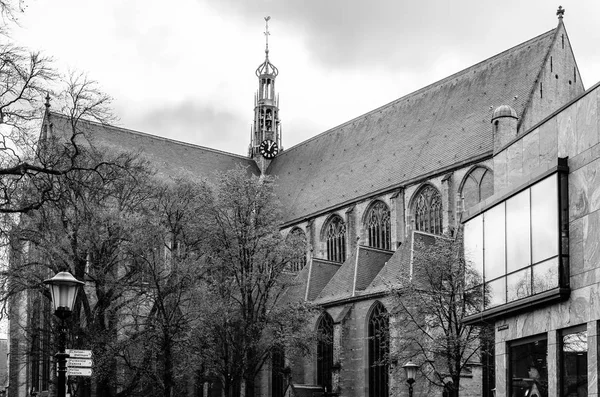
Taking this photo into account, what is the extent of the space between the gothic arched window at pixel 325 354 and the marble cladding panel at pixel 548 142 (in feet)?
84.1

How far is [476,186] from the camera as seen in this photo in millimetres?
41406

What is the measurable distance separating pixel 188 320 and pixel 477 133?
18.3 m

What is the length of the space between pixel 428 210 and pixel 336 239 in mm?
8004

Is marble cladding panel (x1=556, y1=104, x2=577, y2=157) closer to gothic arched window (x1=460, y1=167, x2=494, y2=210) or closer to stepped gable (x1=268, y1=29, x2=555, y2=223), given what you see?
gothic arched window (x1=460, y1=167, x2=494, y2=210)

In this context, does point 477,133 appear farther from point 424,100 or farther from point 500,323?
point 500,323

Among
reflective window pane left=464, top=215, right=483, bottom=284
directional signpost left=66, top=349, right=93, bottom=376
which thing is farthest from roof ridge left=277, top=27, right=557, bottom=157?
directional signpost left=66, top=349, right=93, bottom=376

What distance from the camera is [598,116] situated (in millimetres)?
16047

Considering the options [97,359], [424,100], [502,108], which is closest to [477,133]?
[502,108]

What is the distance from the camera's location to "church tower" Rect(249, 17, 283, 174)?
6531 cm

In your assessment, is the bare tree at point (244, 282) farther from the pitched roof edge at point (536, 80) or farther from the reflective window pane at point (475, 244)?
the reflective window pane at point (475, 244)

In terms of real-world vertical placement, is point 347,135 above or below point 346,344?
above

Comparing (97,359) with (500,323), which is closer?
(500,323)

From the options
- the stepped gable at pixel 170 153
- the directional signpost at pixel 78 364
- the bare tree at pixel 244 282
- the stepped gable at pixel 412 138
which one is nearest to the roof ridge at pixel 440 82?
the stepped gable at pixel 412 138

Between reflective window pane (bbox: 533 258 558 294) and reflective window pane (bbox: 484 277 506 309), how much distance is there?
5.38 feet
